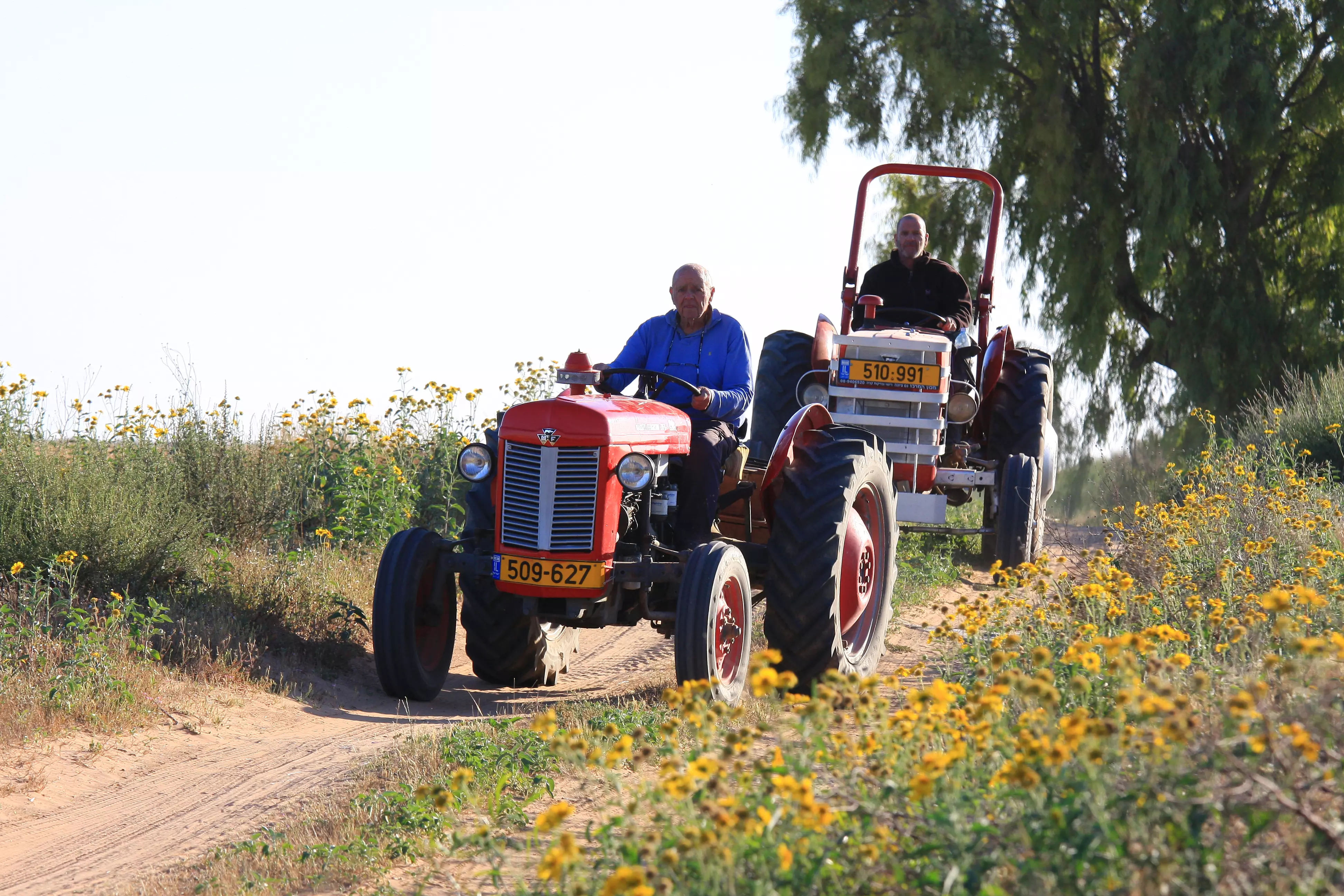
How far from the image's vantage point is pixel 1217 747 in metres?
2.89

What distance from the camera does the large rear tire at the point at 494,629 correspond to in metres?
6.62

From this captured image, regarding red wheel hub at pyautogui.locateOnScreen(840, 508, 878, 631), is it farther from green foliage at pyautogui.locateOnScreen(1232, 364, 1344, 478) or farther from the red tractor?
green foliage at pyautogui.locateOnScreen(1232, 364, 1344, 478)

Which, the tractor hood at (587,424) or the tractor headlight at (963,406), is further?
the tractor headlight at (963,406)

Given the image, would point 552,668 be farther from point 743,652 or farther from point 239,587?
point 239,587

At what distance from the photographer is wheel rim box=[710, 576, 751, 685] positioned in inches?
238

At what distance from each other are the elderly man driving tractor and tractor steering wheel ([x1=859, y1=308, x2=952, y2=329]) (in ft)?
9.83

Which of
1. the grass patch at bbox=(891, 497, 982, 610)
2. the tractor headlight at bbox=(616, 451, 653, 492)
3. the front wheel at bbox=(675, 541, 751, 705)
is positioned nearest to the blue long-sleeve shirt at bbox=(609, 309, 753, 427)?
the tractor headlight at bbox=(616, 451, 653, 492)

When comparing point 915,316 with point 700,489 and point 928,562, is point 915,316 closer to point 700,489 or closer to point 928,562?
point 928,562

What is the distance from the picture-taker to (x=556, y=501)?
607 cm

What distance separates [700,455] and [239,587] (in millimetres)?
2985

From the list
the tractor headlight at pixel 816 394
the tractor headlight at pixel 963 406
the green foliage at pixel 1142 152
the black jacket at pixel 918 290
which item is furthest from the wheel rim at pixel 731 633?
the green foliage at pixel 1142 152

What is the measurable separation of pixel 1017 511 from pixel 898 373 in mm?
1232

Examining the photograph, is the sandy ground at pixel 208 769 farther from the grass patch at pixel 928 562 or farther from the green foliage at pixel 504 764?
the grass patch at pixel 928 562

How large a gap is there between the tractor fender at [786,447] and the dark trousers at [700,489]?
24 cm
